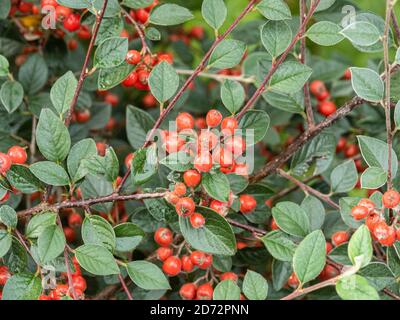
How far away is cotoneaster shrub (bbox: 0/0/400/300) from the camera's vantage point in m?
1.12

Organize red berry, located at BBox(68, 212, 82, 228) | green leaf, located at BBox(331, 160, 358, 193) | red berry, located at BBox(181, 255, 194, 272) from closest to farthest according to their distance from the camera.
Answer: red berry, located at BBox(181, 255, 194, 272)
green leaf, located at BBox(331, 160, 358, 193)
red berry, located at BBox(68, 212, 82, 228)

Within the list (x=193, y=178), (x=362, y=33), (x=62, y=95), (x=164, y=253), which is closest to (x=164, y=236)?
(x=164, y=253)

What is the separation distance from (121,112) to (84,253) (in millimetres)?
969

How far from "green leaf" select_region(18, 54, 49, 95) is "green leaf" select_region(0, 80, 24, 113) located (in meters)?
0.17

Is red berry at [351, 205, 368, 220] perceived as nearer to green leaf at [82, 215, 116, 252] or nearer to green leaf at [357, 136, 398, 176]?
green leaf at [357, 136, 398, 176]

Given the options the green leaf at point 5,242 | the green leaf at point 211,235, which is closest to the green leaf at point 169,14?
the green leaf at point 211,235

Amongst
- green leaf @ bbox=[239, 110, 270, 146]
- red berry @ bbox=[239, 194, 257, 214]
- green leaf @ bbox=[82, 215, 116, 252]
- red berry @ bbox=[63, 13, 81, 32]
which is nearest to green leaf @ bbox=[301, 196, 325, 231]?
red berry @ bbox=[239, 194, 257, 214]

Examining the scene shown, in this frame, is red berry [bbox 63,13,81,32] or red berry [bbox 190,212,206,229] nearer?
red berry [bbox 190,212,206,229]

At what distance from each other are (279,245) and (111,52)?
49 centimetres

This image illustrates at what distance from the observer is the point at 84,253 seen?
3.68 feet

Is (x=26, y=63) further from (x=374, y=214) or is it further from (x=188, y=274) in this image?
(x=374, y=214)

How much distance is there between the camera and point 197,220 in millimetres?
1146

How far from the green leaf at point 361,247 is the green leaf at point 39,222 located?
514mm

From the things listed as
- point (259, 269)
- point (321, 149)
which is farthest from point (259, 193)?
point (259, 269)
